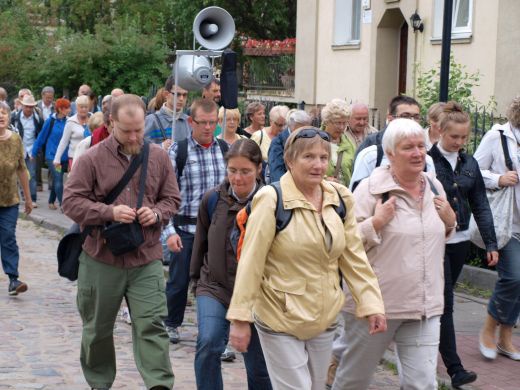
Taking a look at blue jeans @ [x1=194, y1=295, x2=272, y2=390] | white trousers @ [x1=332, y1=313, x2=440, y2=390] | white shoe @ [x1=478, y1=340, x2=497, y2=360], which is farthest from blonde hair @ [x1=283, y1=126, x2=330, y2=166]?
white shoe @ [x1=478, y1=340, x2=497, y2=360]

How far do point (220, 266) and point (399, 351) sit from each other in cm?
113

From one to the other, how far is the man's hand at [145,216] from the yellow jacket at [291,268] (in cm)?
129

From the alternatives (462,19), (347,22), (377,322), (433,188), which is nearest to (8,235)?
(433,188)

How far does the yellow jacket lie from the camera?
5.05 meters

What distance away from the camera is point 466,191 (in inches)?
281

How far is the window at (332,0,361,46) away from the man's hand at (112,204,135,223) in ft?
53.7

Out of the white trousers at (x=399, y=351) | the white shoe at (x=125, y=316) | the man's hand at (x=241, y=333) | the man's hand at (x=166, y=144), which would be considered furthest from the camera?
the man's hand at (x=166, y=144)

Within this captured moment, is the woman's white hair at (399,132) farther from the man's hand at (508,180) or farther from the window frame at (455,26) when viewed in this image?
the window frame at (455,26)

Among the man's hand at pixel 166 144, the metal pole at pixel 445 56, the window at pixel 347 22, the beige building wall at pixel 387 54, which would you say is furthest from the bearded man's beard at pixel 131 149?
the window at pixel 347 22

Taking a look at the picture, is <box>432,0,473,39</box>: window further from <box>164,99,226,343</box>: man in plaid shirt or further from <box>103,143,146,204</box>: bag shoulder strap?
<box>103,143,146,204</box>: bag shoulder strap

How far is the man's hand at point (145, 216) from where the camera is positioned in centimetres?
631

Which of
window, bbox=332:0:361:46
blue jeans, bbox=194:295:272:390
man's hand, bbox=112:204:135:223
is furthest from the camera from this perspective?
window, bbox=332:0:361:46

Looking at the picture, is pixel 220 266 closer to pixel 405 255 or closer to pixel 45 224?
pixel 405 255

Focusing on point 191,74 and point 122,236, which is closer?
point 122,236
